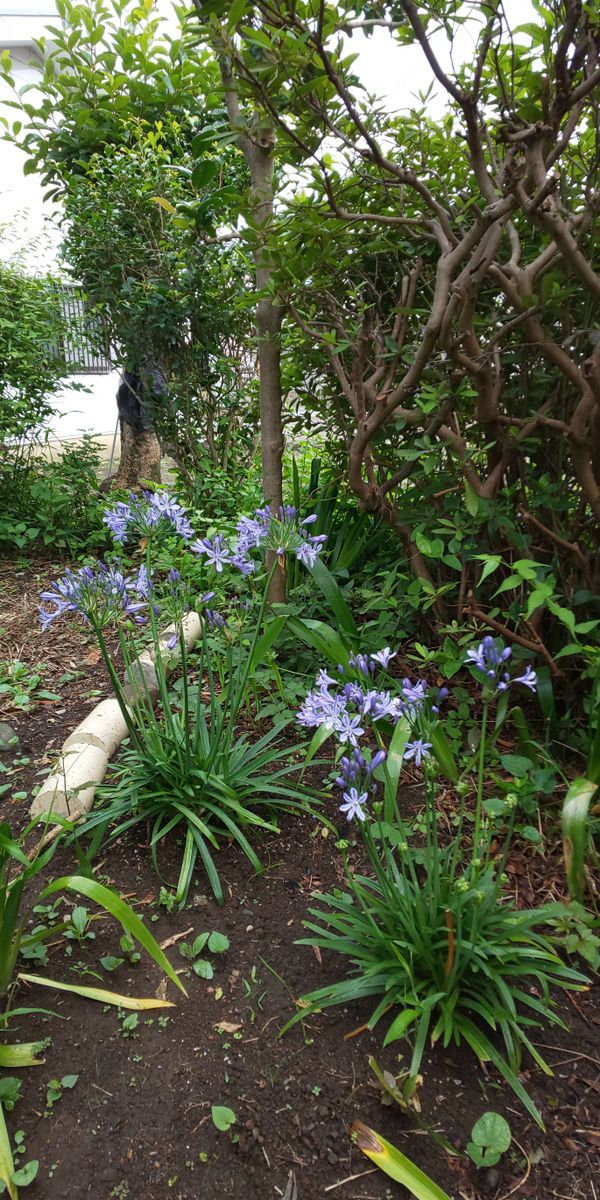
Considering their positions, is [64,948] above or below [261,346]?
below

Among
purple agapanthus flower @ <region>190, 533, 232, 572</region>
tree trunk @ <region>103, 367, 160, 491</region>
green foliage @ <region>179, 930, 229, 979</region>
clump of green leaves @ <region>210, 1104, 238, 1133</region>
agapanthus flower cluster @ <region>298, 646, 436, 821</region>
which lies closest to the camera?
clump of green leaves @ <region>210, 1104, 238, 1133</region>

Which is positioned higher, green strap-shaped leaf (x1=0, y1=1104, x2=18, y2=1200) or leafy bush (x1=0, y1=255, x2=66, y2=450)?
leafy bush (x1=0, y1=255, x2=66, y2=450)

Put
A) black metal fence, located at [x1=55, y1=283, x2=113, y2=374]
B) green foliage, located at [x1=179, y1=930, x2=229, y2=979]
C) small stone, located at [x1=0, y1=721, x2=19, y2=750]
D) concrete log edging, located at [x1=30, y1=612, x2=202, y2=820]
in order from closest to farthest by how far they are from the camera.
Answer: green foliage, located at [x1=179, y1=930, x2=229, y2=979] < concrete log edging, located at [x1=30, y1=612, x2=202, y2=820] < small stone, located at [x1=0, y1=721, x2=19, y2=750] < black metal fence, located at [x1=55, y1=283, x2=113, y2=374]

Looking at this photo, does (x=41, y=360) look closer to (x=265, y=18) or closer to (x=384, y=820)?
(x=265, y=18)

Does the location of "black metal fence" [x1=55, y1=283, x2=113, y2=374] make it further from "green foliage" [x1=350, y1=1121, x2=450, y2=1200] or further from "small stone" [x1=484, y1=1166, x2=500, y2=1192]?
"small stone" [x1=484, y1=1166, x2=500, y2=1192]

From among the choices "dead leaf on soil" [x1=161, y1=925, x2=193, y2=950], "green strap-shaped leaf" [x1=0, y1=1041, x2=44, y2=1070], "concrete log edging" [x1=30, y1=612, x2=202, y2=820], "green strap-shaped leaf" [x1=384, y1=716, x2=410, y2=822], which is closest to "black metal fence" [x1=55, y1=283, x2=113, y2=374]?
"concrete log edging" [x1=30, y1=612, x2=202, y2=820]

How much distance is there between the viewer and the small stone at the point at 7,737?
8.61ft

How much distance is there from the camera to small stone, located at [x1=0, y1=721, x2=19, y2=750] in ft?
8.61

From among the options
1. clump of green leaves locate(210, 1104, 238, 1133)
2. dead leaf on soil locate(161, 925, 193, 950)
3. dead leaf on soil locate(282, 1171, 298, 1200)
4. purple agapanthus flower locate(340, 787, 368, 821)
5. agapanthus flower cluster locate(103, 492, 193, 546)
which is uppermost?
agapanthus flower cluster locate(103, 492, 193, 546)

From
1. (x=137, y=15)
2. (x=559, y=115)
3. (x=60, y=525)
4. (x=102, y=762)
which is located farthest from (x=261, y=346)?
(x=137, y=15)

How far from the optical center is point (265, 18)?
189 centimetres

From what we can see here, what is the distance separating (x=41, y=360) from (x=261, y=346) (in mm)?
2343

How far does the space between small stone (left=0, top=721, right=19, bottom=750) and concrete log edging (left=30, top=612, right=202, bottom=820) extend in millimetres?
192

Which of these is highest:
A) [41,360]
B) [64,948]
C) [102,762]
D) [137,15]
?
[137,15]
